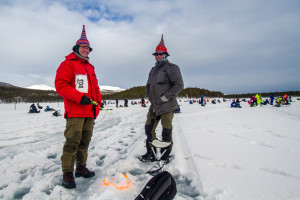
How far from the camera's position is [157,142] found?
7.40 ft

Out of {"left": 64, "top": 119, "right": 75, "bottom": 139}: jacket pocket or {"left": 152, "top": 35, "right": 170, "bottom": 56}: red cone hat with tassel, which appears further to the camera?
{"left": 152, "top": 35, "right": 170, "bottom": 56}: red cone hat with tassel

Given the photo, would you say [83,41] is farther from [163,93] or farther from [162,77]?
[163,93]

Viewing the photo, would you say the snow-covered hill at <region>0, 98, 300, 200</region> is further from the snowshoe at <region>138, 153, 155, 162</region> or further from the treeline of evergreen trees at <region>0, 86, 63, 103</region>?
the treeline of evergreen trees at <region>0, 86, 63, 103</region>

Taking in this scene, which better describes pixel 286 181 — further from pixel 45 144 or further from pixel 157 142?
pixel 45 144

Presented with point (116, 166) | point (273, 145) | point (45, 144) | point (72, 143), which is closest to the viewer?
point (72, 143)

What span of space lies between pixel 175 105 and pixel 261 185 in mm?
1680

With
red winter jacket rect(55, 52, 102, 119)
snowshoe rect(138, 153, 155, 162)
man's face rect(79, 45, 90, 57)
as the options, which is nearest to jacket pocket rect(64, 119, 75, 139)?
red winter jacket rect(55, 52, 102, 119)

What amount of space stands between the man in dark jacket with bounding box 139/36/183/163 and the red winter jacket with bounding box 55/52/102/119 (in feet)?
3.67

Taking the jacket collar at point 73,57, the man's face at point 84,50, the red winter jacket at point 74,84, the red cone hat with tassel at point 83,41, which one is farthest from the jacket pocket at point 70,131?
the red cone hat with tassel at point 83,41

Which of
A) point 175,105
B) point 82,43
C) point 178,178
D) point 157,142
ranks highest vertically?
point 82,43

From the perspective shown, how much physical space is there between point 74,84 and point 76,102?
0.28m

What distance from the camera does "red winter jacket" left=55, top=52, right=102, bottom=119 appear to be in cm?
208

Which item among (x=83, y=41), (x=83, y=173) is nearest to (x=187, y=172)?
(x=83, y=173)

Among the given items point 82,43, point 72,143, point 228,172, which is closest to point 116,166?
point 72,143
